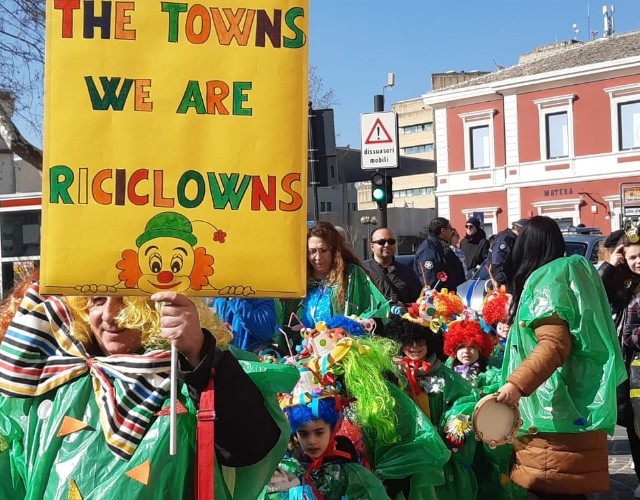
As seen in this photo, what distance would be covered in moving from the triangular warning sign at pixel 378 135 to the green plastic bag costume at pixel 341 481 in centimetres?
816

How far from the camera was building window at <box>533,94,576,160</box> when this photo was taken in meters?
34.1

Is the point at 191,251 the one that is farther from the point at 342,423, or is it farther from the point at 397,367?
the point at 397,367

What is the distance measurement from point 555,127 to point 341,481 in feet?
107

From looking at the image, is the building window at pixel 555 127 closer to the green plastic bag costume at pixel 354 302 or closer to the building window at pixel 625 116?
the building window at pixel 625 116

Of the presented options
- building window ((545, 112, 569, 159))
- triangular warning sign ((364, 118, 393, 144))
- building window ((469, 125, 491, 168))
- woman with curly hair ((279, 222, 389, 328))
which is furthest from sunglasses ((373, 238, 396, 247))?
building window ((469, 125, 491, 168))

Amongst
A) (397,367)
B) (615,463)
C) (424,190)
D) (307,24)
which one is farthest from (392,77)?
(424,190)

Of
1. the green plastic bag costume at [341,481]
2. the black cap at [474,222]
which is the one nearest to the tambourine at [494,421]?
the green plastic bag costume at [341,481]

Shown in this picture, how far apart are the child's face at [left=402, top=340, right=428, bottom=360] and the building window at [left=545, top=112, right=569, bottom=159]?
30.8 m

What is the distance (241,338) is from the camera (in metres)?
5.63

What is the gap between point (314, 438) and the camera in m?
3.81

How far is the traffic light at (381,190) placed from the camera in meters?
12.3

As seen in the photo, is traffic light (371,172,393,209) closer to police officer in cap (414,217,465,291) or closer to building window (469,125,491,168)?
police officer in cap (414,217,465,291)

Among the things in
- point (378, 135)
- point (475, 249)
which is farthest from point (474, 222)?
point (378, 135)

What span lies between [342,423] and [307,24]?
7.44 feet
